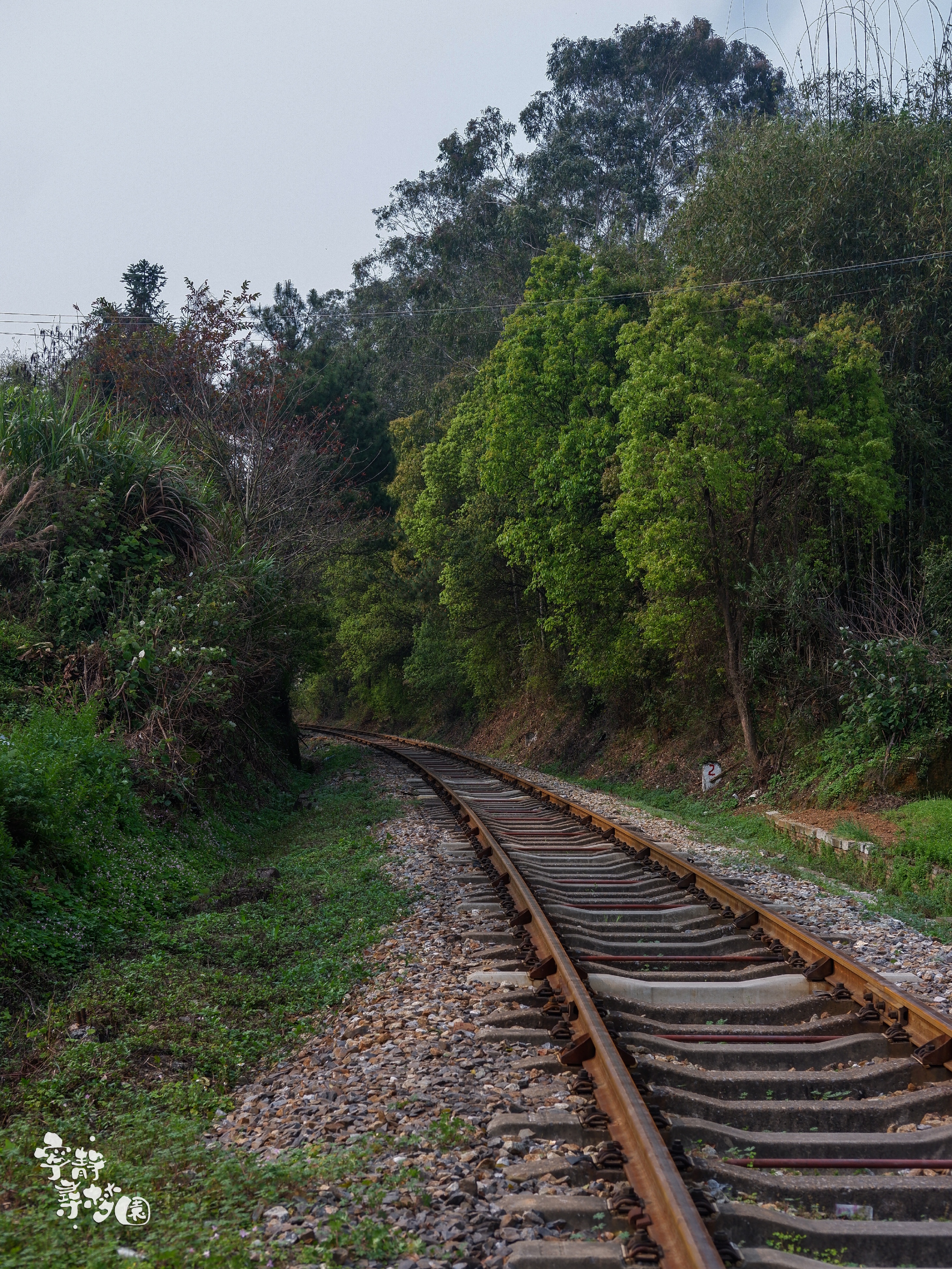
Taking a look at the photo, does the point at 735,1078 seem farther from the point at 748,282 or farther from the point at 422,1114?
the point at 748,282

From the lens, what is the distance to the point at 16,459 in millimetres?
12055

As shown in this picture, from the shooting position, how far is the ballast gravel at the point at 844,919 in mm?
5816

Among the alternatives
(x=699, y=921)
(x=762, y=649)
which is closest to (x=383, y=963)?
(x=699, y=921)

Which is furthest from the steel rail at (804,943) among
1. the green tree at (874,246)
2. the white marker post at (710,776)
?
the green tree at (874,246)

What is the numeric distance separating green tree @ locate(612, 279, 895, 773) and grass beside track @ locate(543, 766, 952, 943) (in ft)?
11.3

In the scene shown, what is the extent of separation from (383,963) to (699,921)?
2284mm

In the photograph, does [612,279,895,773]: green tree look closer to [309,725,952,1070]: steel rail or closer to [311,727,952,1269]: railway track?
[309,725,952,1070]: steel rail

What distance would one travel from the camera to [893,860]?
32.6 ft

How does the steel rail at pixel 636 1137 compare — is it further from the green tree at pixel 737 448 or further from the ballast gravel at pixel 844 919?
the green tree at pixel 737 448

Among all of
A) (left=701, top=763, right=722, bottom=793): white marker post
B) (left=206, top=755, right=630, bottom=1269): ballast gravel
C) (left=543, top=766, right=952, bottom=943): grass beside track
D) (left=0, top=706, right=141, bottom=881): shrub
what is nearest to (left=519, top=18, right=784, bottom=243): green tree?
(left=701, top=763, right=722, bottom=793): white marker post

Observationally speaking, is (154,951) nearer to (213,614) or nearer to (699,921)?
(699,921)

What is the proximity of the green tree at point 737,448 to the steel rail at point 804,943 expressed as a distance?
4633mm

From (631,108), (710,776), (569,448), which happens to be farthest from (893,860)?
(631,108)

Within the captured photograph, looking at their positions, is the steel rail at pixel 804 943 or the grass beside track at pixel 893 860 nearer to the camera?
the steel rail at pixel 804 943
